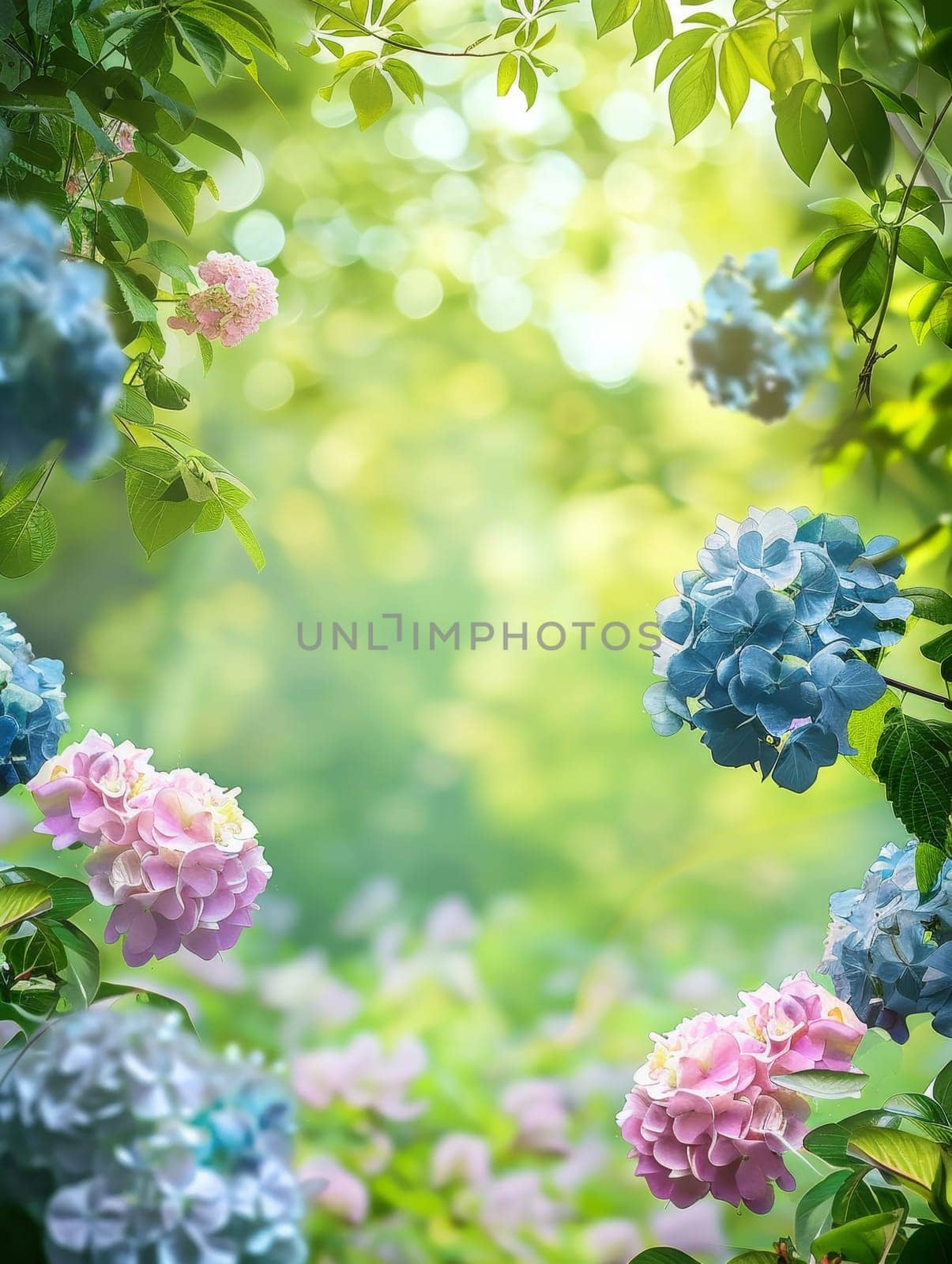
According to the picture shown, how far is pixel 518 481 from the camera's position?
131cm

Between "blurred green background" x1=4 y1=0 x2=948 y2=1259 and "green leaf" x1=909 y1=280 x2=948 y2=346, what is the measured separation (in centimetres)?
66

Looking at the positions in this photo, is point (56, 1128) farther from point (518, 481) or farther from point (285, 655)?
point (518, 481)

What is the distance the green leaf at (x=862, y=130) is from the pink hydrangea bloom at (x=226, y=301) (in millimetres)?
366

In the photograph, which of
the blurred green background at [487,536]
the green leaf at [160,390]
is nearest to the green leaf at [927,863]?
the green leaf at [160,390]

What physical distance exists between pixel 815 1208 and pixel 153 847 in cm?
39

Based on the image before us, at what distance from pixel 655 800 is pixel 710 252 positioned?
2.39 ft

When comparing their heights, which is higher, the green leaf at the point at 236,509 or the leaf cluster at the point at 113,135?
the leaf cluster at the point at 113,135

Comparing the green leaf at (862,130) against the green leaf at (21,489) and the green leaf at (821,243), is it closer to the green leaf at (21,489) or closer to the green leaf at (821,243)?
the green leaf at (821,243)

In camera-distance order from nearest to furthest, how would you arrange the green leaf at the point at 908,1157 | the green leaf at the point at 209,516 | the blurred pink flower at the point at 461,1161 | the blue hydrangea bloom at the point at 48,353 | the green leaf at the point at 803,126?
the blue hydrangea bloom at the point at 48,353 → the green leaf at the point at 908,1157 → the green leaf at the point at 803,126 → the green leaf at the point at 209,516 → the blurred pink flower at the point at 461,1161

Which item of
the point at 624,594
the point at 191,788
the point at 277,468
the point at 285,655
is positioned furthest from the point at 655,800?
the point at 191,788

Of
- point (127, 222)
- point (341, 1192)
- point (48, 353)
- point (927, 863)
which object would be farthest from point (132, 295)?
point (341, 1192)

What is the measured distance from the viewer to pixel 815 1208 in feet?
1.54

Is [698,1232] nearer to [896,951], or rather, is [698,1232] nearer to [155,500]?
[896,951]

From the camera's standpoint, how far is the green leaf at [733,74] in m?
0.55
